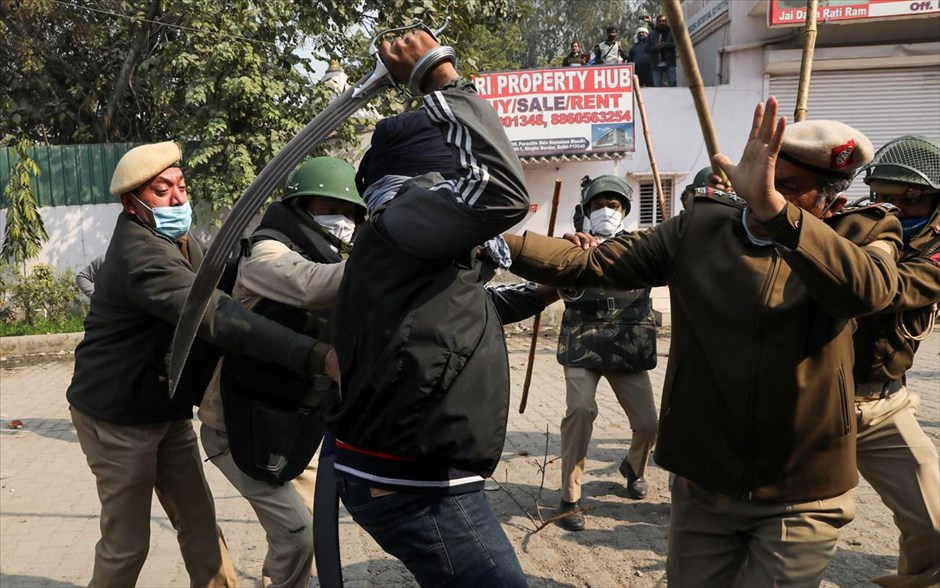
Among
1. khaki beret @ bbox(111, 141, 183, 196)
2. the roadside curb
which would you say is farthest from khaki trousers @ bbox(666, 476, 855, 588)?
the roadside curb

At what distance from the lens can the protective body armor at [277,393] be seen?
10.4 feet

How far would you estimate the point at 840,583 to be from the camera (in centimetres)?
399

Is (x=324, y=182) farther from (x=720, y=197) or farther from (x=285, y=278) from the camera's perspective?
(x=720, y=197)

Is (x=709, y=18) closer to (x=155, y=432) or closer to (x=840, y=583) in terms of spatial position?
(x=840, y=583)

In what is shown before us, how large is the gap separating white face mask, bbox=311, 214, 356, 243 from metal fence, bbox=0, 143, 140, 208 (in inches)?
425

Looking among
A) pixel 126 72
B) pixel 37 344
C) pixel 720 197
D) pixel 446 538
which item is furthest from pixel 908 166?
pixel 126 72

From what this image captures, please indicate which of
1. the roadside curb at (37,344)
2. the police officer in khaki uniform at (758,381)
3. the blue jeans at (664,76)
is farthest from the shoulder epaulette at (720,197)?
the blue jeans at (664,76)

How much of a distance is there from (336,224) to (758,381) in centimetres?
180

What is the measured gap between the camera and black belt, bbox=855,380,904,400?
3512 millimetres

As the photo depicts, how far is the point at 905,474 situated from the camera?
11.5ft

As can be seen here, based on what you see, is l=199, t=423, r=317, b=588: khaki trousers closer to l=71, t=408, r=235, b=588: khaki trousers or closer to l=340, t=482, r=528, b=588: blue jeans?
l=71, t=408, r=235, b=588: khaki trousers

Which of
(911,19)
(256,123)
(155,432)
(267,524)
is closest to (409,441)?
(267,524)

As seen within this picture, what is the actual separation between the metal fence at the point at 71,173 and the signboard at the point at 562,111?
6.10 m

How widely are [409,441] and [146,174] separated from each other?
1834 millimetres
